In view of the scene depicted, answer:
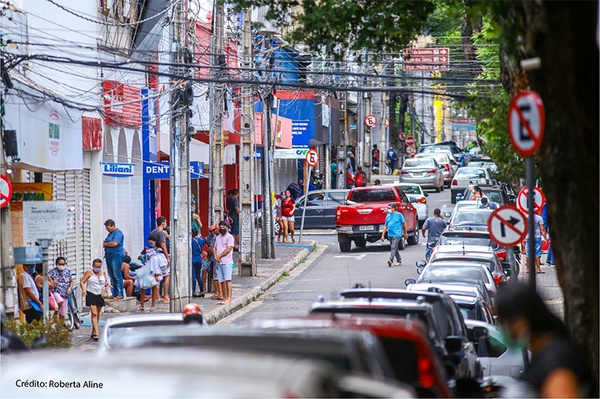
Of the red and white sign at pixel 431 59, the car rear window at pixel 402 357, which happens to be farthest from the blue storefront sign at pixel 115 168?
the car rear window at pixel 402 357

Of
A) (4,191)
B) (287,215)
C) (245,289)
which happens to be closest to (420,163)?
(287,215)

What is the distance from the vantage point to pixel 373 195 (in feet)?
115

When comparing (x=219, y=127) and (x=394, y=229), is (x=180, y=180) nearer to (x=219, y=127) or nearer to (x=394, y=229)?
(x=219, y=127)

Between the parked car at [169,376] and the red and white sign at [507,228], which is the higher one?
the red and white sign at [507,228]

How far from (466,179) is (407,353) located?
43.7m

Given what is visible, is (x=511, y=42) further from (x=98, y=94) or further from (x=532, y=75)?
(x=98, y=94)

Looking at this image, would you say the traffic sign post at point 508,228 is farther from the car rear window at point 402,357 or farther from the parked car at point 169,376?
the parked car at point 169,376

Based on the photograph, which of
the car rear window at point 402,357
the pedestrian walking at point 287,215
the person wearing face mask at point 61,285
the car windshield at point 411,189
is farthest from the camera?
the car windshield at point 411,189

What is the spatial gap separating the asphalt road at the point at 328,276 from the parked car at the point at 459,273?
3027 millimetres

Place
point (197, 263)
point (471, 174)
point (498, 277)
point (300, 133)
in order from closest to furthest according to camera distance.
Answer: point (498, 277) < point (197, 263) < point (300, 133) < point (471, 174)

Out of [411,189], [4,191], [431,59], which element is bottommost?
[411,189]

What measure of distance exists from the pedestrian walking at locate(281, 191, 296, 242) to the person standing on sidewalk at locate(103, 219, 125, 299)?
13813mm

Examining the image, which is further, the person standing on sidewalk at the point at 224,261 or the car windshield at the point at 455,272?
the person standing on sidewalk at the point at 224,261

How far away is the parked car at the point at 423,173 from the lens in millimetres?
56625
